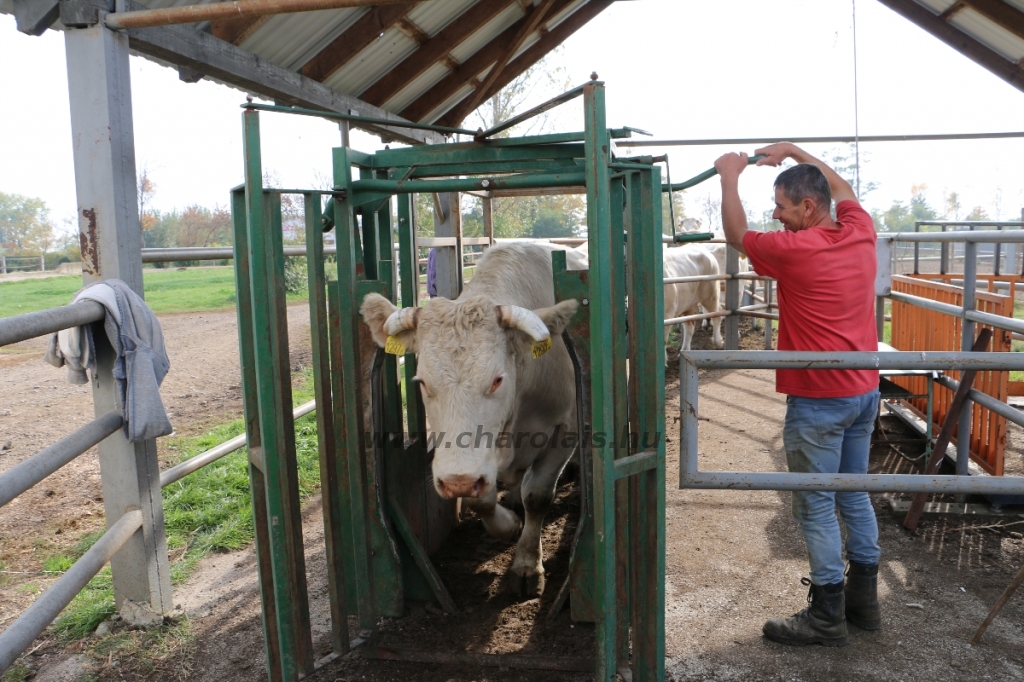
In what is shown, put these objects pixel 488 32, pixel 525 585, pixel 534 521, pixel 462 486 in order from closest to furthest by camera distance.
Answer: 1. pixel 462 486
2. pixel 525 585
3. pixel 534 521
4. pixel 488 32

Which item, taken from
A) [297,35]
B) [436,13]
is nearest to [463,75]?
[436,13]

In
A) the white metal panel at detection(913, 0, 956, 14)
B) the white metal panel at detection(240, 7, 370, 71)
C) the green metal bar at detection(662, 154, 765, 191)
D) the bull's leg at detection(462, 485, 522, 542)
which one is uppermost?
the white metal panel at detection(913, 0, 956, 14)

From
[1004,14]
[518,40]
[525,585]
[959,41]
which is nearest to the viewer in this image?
[525,585]

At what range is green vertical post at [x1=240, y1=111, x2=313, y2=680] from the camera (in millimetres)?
2393

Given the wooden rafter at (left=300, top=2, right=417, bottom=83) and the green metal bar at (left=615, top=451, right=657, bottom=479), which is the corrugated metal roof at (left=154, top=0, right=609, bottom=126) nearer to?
the wooden rafter at (left=300, top=2, right=417, bottom=83)

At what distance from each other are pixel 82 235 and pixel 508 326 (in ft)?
6.13

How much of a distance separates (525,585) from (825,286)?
75.0 inches

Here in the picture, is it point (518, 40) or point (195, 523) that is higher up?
point (518, 40)

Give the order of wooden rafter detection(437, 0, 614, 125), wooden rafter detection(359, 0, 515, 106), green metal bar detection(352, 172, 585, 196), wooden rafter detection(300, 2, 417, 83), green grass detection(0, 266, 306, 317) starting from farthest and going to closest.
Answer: green grass detection(0, 266, 306, 317) → wooden rafter detection(437, 0, 614, 125) → wooden rafter detection(359, 0, 515, 106) → wooden rafter detection(300, 2, 417, 83) → green metal bar detection(352, 172, 585, 196)

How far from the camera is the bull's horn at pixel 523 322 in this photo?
2.66 metres

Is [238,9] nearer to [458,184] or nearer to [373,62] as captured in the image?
[458,184]

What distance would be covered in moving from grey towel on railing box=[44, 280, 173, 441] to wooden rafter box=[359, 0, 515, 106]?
326 cm

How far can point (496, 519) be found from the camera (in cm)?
372

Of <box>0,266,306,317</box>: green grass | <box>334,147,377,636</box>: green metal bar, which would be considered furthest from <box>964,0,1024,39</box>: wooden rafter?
<box>0,266,306,317</box>: green grass
